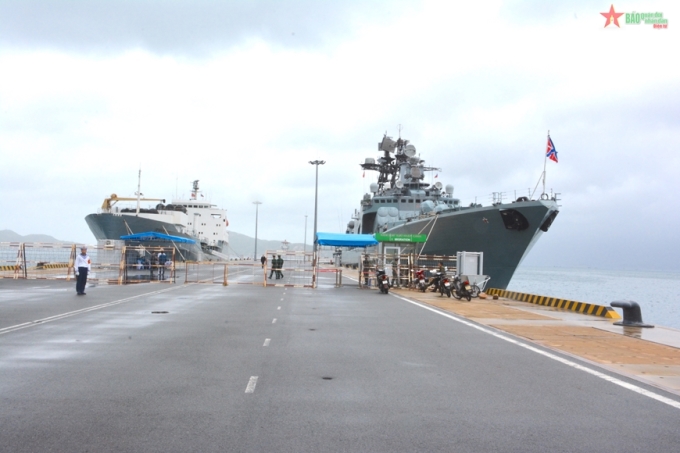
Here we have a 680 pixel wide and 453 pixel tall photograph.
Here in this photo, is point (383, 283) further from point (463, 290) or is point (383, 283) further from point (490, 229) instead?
point (490, 229)

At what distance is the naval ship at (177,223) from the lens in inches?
2594

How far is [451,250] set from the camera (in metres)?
39.6

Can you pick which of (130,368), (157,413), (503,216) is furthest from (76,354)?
(503,216)

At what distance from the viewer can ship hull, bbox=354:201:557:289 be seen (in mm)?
34750

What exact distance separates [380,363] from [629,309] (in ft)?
Answer: 35.2

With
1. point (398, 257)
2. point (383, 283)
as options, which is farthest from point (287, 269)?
point (383, 283)

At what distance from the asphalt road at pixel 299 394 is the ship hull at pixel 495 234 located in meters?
23.1

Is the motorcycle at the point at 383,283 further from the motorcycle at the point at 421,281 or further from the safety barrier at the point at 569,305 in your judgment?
the safety barrier at the point at 569,305

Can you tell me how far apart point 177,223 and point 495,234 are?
49386mm

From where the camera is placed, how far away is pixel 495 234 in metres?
36.4

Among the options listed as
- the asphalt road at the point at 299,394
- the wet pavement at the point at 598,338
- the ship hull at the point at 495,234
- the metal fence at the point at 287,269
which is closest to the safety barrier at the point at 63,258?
the metal fence at the point at 287,269

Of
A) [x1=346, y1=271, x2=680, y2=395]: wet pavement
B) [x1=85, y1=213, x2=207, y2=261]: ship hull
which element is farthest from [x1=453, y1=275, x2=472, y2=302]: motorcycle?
[x1=85, y1=213, x2=207, y2=261]: ship hull

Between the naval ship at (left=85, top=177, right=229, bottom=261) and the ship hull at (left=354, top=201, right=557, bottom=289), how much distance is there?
24862 millimetres

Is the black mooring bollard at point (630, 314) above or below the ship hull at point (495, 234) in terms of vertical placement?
A: below
